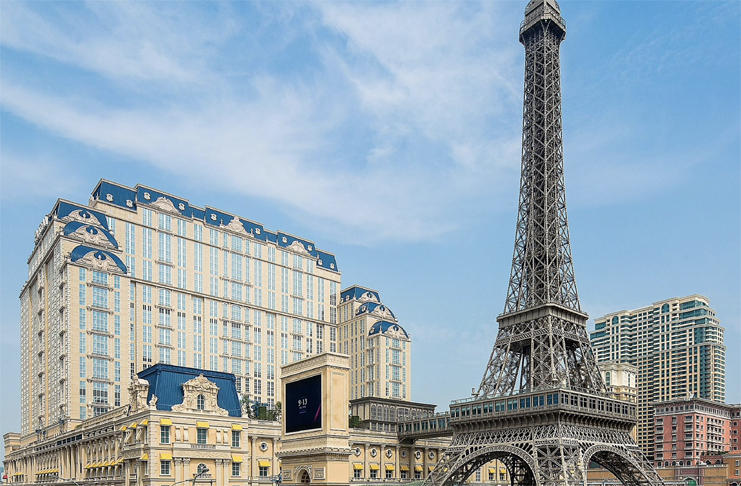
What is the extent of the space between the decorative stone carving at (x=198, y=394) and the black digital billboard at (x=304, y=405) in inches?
369

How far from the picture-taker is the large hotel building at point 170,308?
455ft

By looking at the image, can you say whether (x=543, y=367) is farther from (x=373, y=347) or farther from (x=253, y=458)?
(x=373, y=347)

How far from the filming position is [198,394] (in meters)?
90.1

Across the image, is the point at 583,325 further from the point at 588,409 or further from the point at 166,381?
the point at 166,381

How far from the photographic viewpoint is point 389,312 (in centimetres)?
19738

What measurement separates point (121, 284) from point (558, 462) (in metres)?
97.7

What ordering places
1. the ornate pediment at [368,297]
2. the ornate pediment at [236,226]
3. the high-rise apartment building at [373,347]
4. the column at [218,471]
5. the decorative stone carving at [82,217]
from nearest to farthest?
the column at [218,471] < the decorative stone carving at [82,217] < the ornate pediment at [236,226] < the high-rise apartment building at [373,347] < the ornate pediment at [368,297]

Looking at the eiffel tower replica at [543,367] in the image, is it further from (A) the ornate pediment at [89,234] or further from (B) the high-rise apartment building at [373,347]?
(A) the ornate pediment at [89,234]

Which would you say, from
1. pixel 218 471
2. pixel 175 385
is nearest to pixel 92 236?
pixel 175 385

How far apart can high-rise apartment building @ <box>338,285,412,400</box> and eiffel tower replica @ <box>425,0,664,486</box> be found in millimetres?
74485

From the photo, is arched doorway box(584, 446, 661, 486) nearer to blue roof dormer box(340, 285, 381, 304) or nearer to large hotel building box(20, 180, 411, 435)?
large hotel building box(20, 180, 411, 435)

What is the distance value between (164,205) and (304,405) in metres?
91.7

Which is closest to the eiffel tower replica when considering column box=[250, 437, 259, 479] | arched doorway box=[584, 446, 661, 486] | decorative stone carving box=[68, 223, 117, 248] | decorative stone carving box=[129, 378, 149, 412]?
arched doorway box=[584, 446, 661, 486]

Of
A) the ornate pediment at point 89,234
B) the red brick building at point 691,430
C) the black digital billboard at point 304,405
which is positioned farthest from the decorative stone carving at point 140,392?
the red brick building at point 691,430
